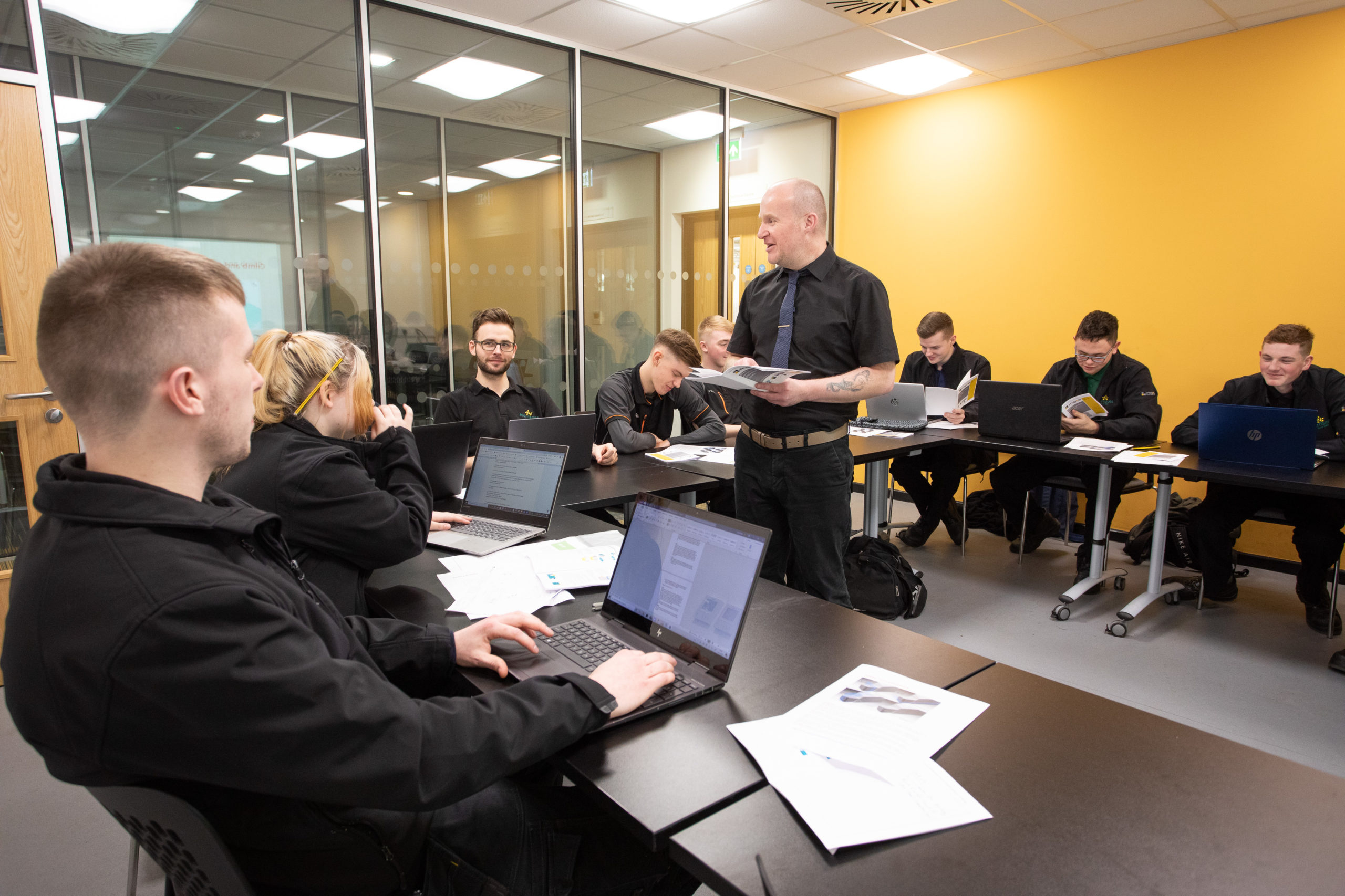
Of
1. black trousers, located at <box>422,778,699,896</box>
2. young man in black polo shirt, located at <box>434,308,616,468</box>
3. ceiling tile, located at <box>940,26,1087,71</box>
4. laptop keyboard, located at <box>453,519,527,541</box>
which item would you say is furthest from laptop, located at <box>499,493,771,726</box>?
ceiling tile, located at <box>940,26,1087,71</box>

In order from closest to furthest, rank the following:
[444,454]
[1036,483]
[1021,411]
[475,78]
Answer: [444,454]
[1021,411]
[1036,483]
[475,78]

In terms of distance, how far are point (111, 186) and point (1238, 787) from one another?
4216 millimetres

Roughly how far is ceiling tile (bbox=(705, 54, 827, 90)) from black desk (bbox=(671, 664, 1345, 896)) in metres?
4.72

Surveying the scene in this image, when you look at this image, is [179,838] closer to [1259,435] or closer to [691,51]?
[1259,435]

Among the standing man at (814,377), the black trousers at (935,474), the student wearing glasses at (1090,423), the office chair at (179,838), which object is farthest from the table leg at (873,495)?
the office chair at (179,838)

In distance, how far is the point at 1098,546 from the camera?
3.79 meters

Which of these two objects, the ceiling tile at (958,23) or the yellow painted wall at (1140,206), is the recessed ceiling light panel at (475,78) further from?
the yellow painted wall at (1140,206)

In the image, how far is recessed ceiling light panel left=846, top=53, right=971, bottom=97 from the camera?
4922 millimetres

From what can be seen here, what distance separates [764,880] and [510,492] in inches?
61.1

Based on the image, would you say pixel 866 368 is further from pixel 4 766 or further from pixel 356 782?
pixel 4 766

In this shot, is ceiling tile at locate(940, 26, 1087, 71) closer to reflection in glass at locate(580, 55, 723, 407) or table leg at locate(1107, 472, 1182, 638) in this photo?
reflection in glass at locate(580, 55, 723, 407)

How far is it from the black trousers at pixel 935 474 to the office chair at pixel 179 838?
4296 millimetres

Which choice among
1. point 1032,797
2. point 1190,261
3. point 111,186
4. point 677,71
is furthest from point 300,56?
point 1190,261

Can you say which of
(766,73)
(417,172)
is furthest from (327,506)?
(766,73)
